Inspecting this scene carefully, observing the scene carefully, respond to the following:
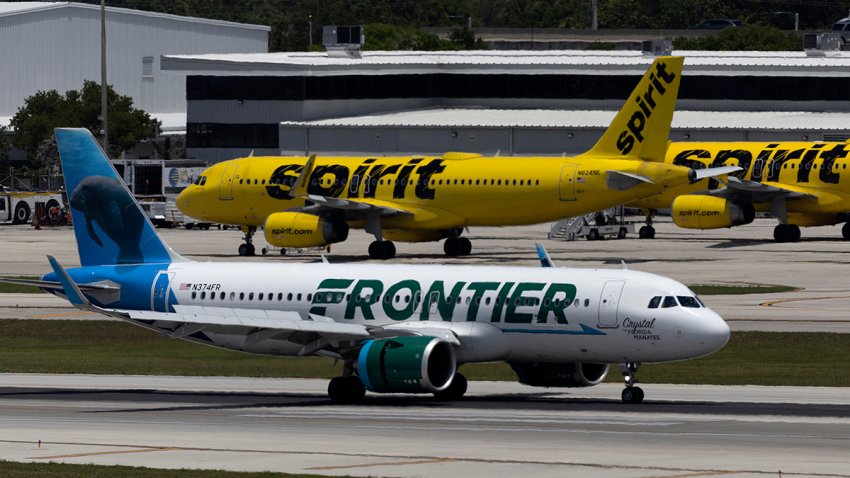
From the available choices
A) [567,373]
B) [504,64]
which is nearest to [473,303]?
[567,373]

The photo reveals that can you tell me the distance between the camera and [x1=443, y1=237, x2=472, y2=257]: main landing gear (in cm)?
8731

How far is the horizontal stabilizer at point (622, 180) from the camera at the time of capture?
80938 millimetres

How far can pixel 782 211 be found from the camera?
9456 cm

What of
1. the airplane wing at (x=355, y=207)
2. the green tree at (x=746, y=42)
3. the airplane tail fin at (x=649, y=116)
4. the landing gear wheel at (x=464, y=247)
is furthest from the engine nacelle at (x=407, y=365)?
the green tree at (x=746, y=42)

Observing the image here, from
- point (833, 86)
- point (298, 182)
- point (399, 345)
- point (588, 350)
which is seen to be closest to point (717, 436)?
point (588, 350)

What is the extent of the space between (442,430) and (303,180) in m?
53.2

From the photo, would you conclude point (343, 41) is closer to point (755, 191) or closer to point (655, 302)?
point (755, 191)

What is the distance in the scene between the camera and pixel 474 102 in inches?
5536

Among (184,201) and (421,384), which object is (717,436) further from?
(184,201)

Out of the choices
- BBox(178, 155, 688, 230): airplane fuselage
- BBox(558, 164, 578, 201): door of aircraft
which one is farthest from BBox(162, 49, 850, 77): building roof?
BBox(558, 164, 578, 201): door of aircraft

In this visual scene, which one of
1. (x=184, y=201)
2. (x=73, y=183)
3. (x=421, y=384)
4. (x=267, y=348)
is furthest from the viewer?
(x=184, y=201)

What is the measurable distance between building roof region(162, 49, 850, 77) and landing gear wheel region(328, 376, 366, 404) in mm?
91785

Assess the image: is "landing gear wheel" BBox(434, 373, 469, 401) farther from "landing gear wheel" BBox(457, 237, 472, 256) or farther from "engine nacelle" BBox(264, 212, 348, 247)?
"landing gear wheel" BBox(457, 237, 472, 256)

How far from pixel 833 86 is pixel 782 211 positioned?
123 feet
